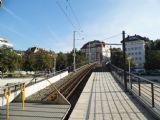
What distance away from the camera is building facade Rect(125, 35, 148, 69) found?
137 meters

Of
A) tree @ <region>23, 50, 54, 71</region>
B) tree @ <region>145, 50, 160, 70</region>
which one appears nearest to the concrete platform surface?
tree @ <region>23, 50, 54, 71</region>

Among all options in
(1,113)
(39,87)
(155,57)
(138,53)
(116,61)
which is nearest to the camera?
(1,113)

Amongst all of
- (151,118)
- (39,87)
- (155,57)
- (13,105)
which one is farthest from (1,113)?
(155,57)

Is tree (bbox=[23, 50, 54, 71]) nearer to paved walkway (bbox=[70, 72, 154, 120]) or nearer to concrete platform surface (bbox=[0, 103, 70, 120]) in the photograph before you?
paved walkway (bbox=[70, 72, 154, 120])

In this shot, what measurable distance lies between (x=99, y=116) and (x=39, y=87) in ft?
36.0

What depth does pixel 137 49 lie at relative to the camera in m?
140

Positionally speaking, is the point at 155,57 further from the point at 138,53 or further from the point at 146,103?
the point at 146,103

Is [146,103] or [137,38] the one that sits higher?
[137,38]

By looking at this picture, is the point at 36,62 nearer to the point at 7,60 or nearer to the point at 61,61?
the point at 7,60

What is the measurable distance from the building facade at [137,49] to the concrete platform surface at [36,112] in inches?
4873

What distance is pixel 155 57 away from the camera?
89.4m

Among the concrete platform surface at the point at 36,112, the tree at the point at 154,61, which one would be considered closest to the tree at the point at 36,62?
the tree at the point at 154,61

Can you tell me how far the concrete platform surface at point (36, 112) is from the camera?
33.7 ft

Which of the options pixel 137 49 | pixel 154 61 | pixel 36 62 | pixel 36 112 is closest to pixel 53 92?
pixel 36 112
